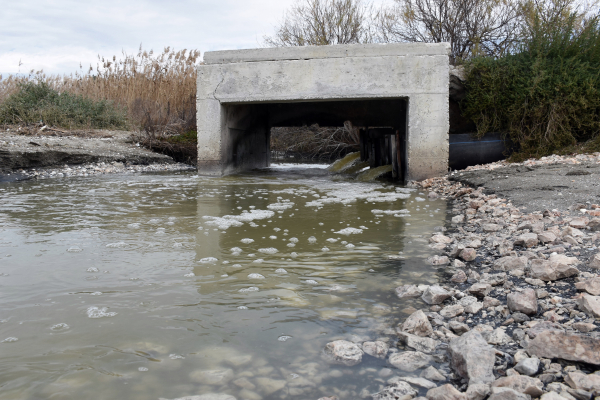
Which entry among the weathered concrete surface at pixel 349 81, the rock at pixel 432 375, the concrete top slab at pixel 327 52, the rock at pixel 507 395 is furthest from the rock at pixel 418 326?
the concrete top slab at pixel 327 52

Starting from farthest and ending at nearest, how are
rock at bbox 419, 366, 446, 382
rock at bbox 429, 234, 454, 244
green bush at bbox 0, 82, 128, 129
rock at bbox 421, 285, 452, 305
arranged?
green bush at bbox 0, 82, 128, 129 → rock at bbox 429, 234, 454, 244 → rock at bbox 421, 285, 452, 305 → rock at bbox 419, 366, 446, 382

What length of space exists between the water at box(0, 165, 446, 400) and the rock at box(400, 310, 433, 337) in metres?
0.08

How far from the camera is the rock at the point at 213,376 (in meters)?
1.62

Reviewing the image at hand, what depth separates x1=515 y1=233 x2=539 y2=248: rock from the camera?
3.00 meters

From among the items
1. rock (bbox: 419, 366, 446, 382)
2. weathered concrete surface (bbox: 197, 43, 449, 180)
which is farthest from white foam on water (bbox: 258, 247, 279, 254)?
weathered concrete surface (bbox: 197, 43, 449, 180)

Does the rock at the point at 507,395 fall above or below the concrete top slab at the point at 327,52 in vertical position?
below

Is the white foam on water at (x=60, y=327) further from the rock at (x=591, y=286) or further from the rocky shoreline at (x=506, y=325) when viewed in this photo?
the rock at (x=591, y=286)

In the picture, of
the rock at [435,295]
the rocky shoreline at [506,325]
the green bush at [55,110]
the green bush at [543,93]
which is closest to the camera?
the rocky shoreline at [506,325]

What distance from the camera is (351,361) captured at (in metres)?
1.75

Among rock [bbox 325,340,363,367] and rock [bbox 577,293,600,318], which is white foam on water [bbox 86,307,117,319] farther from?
rock [bbox 577,293,600,318]

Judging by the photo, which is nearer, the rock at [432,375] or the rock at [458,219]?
the rock at [432,375]

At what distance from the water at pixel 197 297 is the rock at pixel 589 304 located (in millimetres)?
713

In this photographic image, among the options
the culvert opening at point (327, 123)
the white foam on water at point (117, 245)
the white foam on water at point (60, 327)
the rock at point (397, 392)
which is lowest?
the rock at point (397, 392)

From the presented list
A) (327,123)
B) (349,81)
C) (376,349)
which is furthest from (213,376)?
(327,123)
